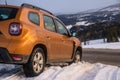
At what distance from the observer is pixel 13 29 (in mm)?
9516

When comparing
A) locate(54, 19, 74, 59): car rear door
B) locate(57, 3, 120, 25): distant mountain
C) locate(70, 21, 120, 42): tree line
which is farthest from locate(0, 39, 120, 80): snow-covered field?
locate(57, 3, 120, 25): distant mountain

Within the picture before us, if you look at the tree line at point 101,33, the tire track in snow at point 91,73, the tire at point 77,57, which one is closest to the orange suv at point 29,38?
the tire track in snow at point 91,73

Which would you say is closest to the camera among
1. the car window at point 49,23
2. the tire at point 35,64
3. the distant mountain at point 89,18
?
the tire at point 35,64

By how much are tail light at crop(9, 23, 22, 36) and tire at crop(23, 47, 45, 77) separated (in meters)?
0.66

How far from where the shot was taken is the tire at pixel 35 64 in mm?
9742

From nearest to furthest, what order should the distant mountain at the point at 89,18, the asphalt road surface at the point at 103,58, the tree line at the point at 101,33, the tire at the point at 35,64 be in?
the tire at the point at 35,64 → the asphalt road surface at the point at 103,58 → the tree line at the point at 101,33 → the distant mountain at the point at 89,18

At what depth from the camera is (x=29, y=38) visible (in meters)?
9.62

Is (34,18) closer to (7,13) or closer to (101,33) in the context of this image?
(7,13)

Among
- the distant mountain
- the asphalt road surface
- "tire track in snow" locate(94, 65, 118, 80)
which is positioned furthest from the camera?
the distant mountain

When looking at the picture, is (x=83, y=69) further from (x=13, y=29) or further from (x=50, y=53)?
(x=13, y=29)

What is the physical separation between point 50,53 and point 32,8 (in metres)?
1.27

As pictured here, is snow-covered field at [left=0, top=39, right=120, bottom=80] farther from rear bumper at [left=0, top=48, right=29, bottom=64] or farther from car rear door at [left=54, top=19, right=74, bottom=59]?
car rear door at [left=54, top=19, right=74, bottom=59]

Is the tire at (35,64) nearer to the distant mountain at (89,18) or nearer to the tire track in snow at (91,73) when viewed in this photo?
the tire track in snow at (91,73)

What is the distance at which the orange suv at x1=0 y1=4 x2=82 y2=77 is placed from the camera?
943 centimetres
